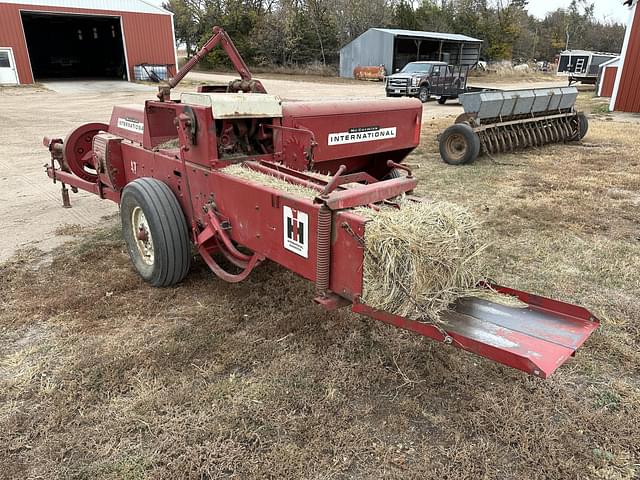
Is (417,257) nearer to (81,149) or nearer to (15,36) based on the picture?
(81,149)

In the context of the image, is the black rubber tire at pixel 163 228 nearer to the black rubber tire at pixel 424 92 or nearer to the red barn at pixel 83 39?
the black rubber tire at pixel 424 92

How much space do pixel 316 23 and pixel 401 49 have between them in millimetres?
8045

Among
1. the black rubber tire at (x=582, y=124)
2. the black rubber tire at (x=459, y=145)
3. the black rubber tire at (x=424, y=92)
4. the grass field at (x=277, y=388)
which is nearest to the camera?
the grass field at (x=277, y=388)

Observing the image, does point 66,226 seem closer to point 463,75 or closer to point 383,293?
point 383,293

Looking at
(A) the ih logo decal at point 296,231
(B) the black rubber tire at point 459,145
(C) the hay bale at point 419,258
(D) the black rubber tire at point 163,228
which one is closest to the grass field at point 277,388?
(D) the black rubber tire at point 163,228

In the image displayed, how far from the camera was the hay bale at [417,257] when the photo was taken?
2.37 meters

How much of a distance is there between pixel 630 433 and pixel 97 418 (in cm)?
270

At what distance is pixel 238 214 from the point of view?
317 cm

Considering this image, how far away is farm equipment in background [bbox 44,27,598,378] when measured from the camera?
246cm

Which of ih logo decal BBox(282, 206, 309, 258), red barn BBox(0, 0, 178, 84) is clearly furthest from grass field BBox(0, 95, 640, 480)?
red barn BBox(0, 0, 178, 84)

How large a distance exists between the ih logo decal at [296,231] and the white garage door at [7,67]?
87.3 ft

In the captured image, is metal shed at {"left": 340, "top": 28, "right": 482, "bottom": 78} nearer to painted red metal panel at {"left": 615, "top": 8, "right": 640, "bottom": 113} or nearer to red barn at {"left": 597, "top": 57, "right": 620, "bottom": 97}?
red barn at {"left": 597, "top": 57, "right": 620, "bottom": 97}

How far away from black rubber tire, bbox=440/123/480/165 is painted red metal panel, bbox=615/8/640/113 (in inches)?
425

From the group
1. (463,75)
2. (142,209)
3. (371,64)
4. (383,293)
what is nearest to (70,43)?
(371,64)
